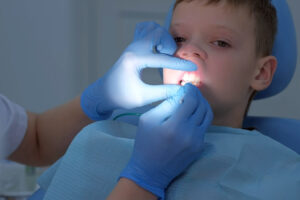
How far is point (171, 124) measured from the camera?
2.44 ft

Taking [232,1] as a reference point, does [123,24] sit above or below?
below

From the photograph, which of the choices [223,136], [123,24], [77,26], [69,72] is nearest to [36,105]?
[69,72]

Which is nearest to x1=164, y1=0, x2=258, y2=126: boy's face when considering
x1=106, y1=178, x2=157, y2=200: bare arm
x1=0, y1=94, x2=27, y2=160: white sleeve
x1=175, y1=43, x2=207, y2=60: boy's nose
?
x1=175, y1=43, x2=207, y2=60: boy's nose

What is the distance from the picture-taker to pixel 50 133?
1.13 metres

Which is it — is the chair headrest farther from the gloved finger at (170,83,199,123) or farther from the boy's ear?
the gloved finger at (170,83,199,123)

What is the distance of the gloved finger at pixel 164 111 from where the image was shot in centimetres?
77

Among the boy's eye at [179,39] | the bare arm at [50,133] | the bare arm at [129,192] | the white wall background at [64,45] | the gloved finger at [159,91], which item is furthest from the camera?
the white wall background at [64,45]

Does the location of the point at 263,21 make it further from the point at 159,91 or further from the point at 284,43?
the point at 159,91

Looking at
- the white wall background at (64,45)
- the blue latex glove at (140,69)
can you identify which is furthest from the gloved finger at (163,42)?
the white wall background at (64,45)

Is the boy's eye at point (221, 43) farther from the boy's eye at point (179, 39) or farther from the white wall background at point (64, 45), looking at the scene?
the white wall background at point (64, 45)

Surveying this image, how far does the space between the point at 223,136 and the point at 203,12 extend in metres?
0.31

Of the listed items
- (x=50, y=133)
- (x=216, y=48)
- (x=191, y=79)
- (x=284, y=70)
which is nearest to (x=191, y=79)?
(x=191, y=79)

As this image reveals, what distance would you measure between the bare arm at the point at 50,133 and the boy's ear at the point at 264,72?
0.49m

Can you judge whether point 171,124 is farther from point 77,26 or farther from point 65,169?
point 77,26
